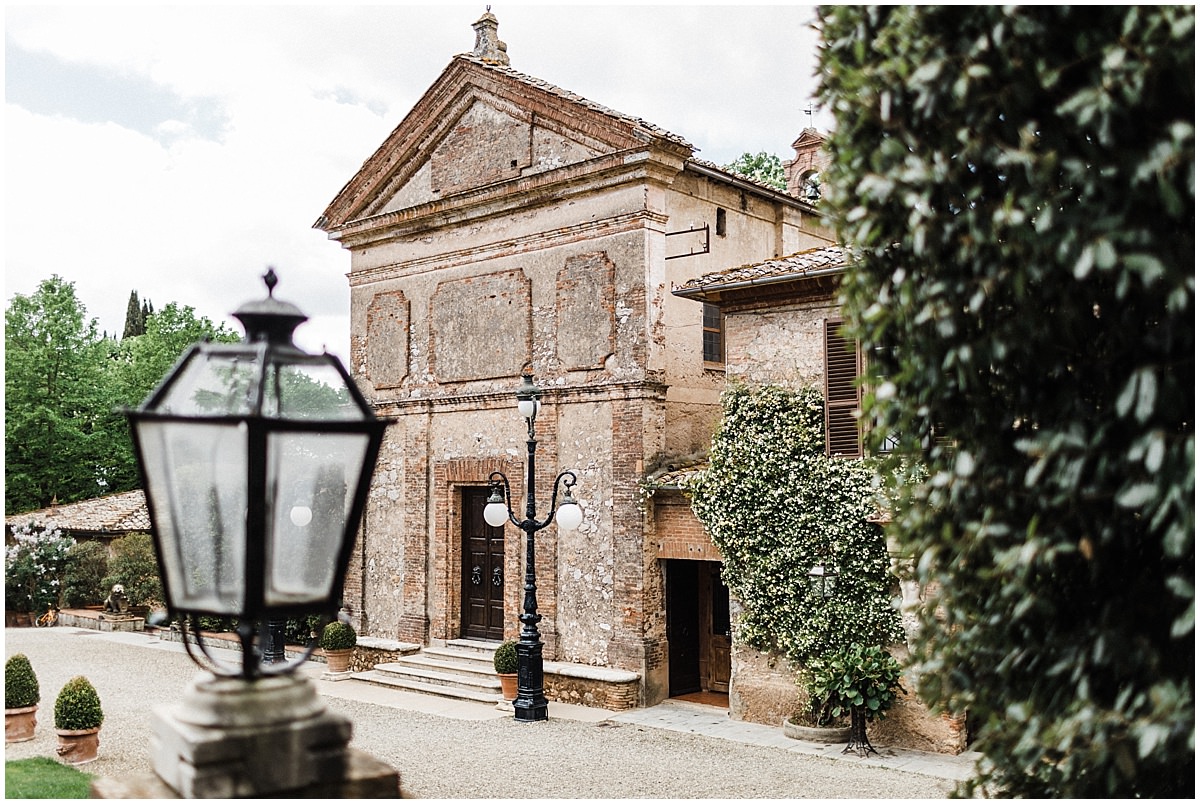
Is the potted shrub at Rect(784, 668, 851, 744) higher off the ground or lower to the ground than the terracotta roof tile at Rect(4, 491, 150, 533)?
lower

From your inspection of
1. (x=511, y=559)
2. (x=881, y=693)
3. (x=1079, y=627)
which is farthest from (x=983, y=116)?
(x=511, y=559)

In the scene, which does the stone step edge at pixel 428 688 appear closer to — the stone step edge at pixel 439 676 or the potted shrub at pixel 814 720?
the stone step edge at pixel 439 676

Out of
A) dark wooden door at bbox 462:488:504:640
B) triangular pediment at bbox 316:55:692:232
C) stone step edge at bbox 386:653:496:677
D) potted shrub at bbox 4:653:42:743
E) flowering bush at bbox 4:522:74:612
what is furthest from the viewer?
flowering bush at bbox 4:522:74:612

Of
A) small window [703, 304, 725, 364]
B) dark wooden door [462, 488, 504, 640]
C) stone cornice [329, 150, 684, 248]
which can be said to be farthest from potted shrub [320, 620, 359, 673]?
small window [703, 304, 725, 364]

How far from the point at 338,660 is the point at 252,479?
16.2 metres

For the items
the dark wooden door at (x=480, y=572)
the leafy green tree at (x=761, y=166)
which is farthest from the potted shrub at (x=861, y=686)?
the leafy green tree at (x=761, y=166)

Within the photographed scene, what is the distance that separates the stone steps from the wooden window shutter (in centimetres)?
653

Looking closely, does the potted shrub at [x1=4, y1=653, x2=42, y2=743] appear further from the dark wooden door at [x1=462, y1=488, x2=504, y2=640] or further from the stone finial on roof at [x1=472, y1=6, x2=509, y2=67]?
the stone finial on roof at [x1=472, y1=6, x2=509, y2=67]

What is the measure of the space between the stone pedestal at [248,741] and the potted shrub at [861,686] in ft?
33.2

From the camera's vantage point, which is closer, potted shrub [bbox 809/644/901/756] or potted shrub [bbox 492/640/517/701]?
potted shrub [bbox 809/644/901/756]

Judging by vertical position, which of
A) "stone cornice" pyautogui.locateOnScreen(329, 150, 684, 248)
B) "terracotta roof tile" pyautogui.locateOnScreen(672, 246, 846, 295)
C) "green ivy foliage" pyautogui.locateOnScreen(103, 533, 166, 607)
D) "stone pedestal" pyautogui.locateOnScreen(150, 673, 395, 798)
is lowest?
"green ivy foliage" pyautogui.locateOnScreen(103, 533, 166, 607)

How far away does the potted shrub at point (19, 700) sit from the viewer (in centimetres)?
1202

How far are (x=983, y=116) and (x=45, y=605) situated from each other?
28257mm

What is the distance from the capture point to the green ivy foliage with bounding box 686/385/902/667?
42.3 ft
